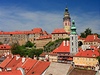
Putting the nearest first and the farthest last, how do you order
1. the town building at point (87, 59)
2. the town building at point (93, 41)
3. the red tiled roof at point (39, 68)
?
the red tiled roof at point (39, 68) → the town building at point (87, 59) → the town building at point (93, 41)

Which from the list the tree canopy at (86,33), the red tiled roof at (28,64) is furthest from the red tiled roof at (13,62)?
the tree canopy at (86,33)

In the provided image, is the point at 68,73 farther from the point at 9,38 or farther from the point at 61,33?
the point at 9,38

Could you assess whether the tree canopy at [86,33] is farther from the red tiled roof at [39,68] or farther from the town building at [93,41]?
the red tiled roof at [39,68]

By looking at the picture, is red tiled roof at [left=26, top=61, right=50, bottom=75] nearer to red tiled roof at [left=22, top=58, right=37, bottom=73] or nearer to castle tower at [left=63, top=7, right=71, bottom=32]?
red tiled roof at [left=22, top=58, right=37, bottom=73]

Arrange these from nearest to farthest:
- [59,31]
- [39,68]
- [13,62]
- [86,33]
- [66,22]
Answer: [39,68] → [13,62] → [86,33] → [59,31] → [66,22]

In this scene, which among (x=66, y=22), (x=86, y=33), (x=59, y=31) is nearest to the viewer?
(x=86, y=33)

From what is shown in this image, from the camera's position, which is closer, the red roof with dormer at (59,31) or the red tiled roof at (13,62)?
the red tiled roof at (13,62)

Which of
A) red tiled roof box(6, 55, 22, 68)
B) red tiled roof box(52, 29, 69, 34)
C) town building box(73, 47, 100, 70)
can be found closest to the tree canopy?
red tiled roof box(52, 29, 69, 34)

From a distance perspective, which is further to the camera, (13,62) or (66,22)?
(66,22)

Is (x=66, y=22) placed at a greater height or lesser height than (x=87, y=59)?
greater

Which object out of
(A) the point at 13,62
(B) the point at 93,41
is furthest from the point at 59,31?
(A) the point at 13,62

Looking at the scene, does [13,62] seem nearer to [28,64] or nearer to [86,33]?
[28,64]

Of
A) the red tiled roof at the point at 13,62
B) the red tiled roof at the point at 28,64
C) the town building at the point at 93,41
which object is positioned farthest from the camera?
the town building at the point at 93,41

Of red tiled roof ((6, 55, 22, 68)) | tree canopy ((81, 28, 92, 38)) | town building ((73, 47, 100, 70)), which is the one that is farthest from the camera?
tree canopy ((81, 28, 92, 38))
